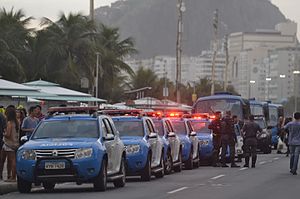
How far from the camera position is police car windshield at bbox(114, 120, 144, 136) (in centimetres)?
2441

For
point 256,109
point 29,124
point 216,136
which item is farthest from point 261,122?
point 29,124

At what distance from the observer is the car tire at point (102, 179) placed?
1980 cm

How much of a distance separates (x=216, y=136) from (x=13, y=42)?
1300 inches

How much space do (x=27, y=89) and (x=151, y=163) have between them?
1387cm

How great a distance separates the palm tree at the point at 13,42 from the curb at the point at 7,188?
34237mm

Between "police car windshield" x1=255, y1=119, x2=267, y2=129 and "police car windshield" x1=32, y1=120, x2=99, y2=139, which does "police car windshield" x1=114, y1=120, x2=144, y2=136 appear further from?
"police car windshield" x1=255, y1=119, x2=267, y2=129

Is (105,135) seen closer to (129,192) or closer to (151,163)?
(129,192)

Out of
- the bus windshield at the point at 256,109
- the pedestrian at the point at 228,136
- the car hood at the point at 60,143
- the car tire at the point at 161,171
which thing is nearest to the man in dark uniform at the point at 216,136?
the pedestrian at the point at 228,136

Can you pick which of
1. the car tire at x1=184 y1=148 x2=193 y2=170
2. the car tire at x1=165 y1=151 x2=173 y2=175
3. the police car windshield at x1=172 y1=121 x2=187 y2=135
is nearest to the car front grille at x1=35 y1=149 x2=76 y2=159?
the car tire at x1=165 y1=151 x2=173 y2=175

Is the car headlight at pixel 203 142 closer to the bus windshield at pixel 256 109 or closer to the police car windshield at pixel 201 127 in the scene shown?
the police car windshield at pixel 201 127

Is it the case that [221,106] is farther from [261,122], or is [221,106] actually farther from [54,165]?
[54,165]

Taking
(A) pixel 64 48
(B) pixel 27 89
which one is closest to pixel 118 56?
(A) pixel 64 48

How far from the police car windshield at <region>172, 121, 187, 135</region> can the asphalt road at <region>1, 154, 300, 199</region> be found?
2997 mm

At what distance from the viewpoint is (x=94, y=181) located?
19.9 m
